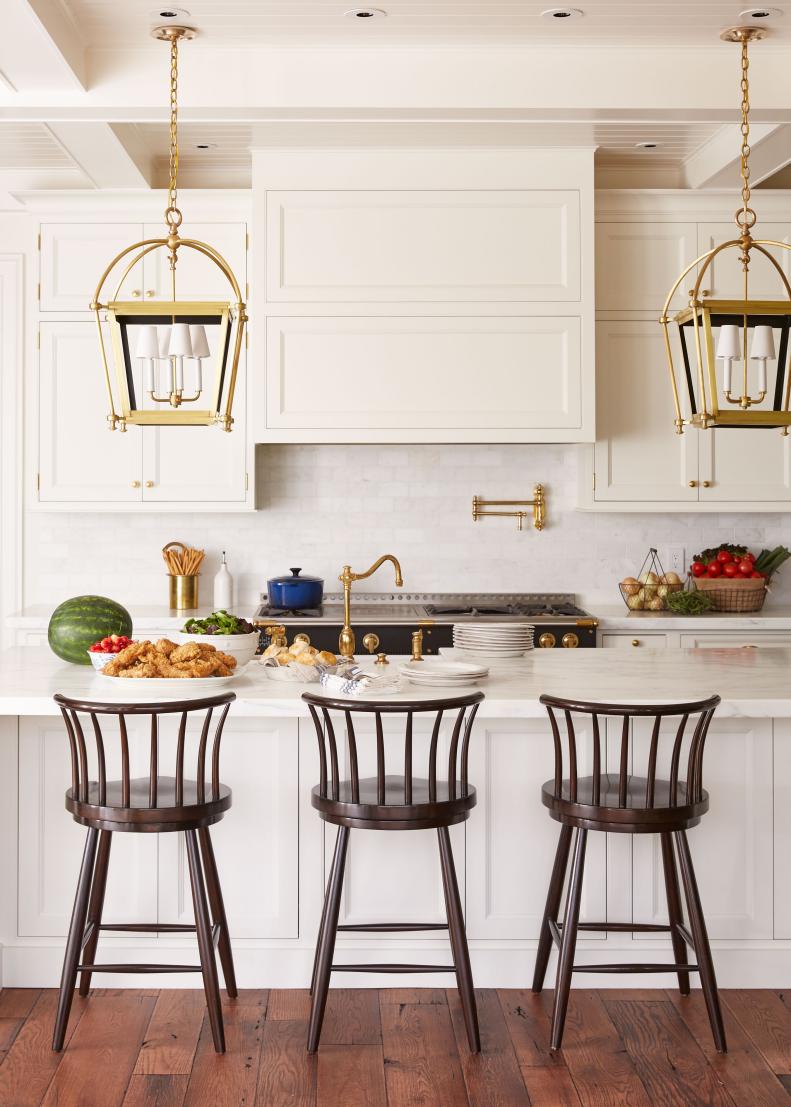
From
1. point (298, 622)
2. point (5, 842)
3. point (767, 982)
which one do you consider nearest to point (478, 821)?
point (767, 982)

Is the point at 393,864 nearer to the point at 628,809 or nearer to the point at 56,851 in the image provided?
the point at 628,809

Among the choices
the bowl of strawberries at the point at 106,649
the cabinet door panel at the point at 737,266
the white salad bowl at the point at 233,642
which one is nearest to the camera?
the bowl of strawberries at the point at 106,649

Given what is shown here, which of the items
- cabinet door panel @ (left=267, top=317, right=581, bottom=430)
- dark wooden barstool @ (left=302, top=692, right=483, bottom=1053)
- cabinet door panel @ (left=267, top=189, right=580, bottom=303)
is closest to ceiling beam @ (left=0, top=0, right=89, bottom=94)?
cabinet door panel @ (left=267, top=189, right=580, bottom=303)

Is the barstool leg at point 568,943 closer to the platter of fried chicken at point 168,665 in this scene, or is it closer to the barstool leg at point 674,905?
the barstool leg at point 674,905

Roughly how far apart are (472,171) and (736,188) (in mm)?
1202

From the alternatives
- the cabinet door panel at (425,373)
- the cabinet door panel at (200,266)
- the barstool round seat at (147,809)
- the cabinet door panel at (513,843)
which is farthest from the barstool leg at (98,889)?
the cabinet door panel at (200,266)

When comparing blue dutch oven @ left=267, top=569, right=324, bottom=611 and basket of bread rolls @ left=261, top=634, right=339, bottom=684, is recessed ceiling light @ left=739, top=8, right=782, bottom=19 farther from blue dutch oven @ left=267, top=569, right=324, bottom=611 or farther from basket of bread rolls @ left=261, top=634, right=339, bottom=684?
blue dutch oven @ left=267, top=569, right=324, bottom=611

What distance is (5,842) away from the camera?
321cm

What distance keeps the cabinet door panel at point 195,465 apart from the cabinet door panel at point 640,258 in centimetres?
178

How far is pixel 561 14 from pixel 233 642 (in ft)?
7.40

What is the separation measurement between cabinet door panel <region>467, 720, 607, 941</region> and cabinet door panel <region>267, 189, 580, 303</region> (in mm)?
2368

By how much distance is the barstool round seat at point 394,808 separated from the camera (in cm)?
268

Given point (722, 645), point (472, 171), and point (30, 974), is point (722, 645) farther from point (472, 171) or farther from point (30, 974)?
point (30, 974)

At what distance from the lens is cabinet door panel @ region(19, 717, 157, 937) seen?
3.21 metres
